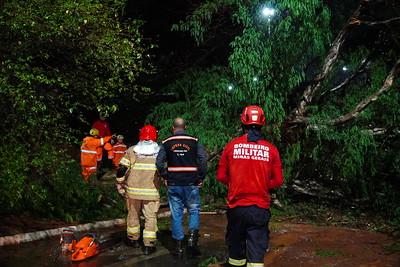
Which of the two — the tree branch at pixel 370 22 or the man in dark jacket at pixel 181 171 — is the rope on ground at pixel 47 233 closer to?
the man in dark jacket at pixel 181 171

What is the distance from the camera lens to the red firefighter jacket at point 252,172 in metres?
4.50

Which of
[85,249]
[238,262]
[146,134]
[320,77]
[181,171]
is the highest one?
[320,77]

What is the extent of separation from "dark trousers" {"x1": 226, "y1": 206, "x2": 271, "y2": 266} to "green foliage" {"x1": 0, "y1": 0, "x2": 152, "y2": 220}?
126 inches

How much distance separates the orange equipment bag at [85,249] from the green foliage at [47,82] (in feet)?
3.15

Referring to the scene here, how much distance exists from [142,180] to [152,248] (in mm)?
1010

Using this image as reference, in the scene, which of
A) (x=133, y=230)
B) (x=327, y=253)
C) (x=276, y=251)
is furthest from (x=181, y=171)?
(x=327, y=253)

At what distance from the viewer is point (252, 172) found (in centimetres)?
450

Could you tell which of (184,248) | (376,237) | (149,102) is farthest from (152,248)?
(149,102)

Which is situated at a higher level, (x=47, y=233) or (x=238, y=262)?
(x=238, y=262)

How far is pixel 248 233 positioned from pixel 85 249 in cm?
277

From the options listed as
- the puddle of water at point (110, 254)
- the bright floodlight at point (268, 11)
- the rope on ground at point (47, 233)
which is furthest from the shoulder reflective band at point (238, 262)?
the bright floodlight at point (268, 11)

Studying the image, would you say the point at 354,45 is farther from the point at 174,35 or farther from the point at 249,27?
the point at 174,35

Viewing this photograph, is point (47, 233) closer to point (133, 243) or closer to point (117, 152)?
point (133, 243)

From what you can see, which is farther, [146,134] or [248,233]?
[146,134]
